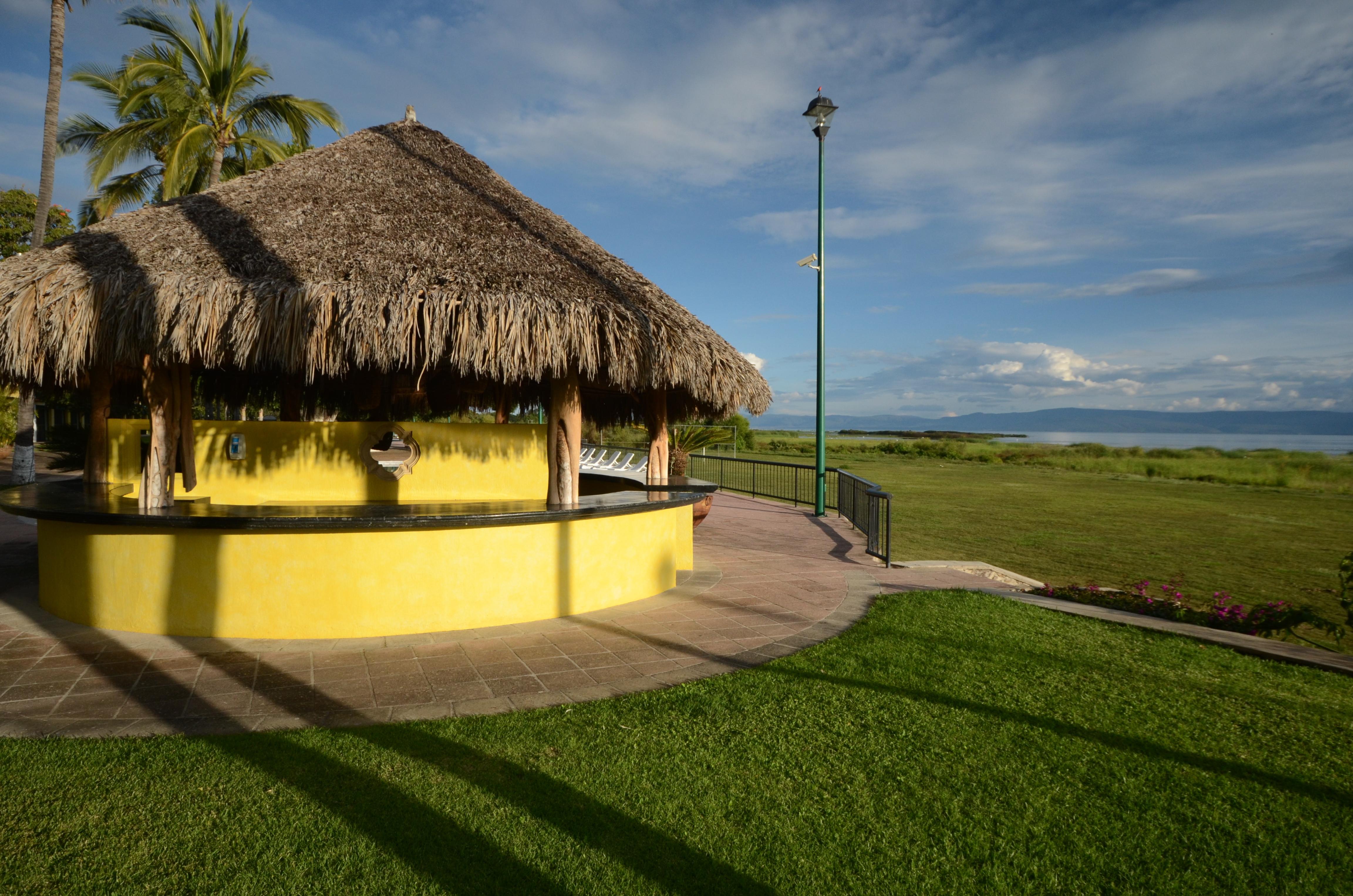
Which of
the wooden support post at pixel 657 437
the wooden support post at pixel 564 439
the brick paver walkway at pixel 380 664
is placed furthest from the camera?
the wooden support post at pixel 657 437

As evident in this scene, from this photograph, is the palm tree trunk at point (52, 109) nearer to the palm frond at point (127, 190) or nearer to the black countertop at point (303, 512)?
the palm frond at point (127, 190)

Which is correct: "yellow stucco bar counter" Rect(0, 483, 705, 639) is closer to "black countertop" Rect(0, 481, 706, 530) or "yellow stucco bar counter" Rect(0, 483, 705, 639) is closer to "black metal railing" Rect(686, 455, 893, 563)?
"black countertop" Rect(0, 481, 706, 530)

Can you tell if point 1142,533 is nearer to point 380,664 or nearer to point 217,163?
point 380,664

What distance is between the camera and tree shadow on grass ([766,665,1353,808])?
10.9 feet

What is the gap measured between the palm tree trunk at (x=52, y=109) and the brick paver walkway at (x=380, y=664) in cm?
1120

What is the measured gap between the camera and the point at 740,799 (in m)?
3.12

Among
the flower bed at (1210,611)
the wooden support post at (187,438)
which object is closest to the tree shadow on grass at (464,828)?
the wooden support post at (187,438)

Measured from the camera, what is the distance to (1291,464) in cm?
3944

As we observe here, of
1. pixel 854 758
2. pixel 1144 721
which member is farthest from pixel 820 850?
pixel 1144 721

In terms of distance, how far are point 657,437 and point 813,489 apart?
593 inches

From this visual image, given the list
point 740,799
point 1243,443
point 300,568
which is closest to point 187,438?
point 300,568

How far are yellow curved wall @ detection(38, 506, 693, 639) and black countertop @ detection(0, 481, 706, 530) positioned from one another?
124 millimetres

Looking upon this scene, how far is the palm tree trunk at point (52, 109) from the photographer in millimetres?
14328

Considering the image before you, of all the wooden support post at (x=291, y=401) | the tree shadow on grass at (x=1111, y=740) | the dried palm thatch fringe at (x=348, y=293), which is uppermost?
the dried palm thatch fringe at (x=348, y=293)
